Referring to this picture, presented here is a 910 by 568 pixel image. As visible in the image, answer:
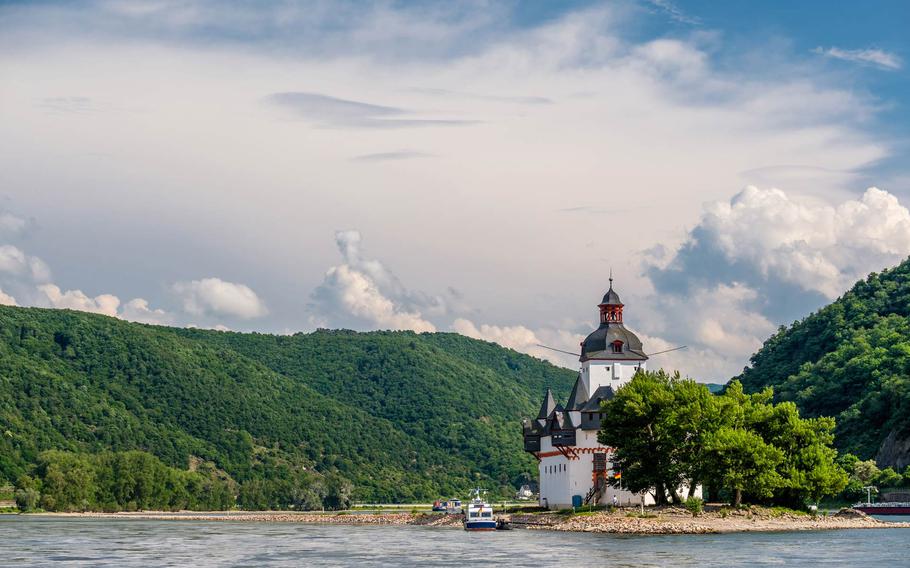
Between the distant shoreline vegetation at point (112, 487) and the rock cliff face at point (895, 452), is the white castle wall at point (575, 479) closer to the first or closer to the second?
the rock cliff face at point (895, 452)

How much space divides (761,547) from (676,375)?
29.8 meters

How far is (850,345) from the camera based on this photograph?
18700cm

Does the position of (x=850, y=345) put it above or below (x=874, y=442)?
above

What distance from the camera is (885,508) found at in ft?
441

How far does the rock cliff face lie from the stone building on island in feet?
146

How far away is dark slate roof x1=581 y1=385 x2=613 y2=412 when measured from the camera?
116875 millimetres

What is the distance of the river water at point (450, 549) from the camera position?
7500 centimetres

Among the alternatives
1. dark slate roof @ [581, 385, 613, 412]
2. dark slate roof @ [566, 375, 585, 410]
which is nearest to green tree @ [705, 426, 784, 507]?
dark slate roof @ [581, 385, 613, 412]

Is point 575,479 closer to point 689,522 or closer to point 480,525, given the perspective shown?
point 480,525

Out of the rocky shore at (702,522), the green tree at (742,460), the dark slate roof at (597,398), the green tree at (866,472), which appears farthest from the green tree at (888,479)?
the green tree at (742,460)

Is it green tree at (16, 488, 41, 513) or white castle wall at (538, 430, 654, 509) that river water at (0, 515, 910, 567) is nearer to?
white castle wall at (538, 430, 654, 509)

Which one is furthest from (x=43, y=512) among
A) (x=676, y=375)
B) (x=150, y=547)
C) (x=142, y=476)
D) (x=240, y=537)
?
(x=676, y=375)

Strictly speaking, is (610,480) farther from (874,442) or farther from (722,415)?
(874,442)

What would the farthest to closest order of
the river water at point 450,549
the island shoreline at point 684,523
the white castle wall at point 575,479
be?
the white castle wall at point 575,479, the island shoreline at point 684,523, the river water at point 450,549
